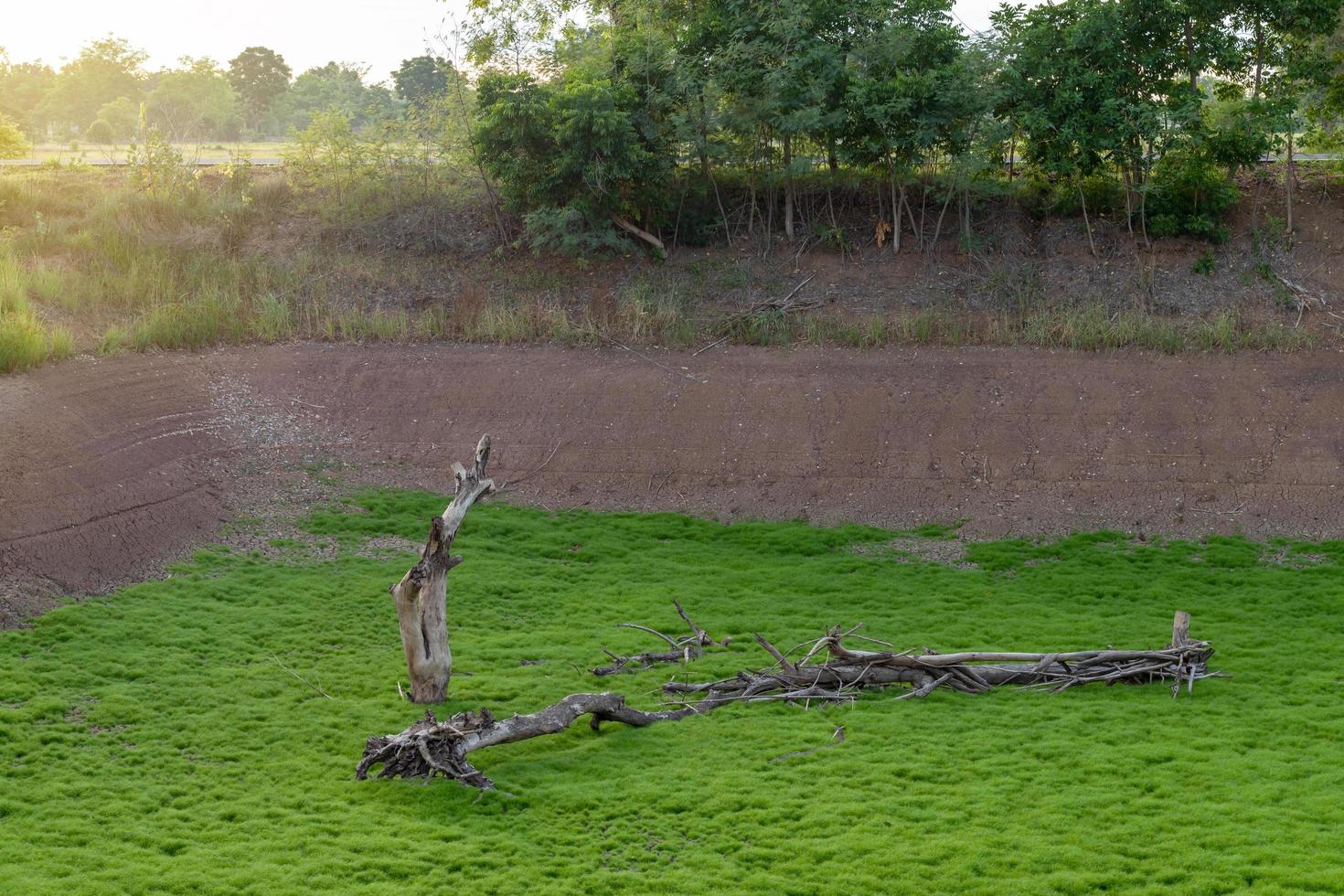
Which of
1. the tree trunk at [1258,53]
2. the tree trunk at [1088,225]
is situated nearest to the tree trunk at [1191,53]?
the tree trunk at [1258,53]

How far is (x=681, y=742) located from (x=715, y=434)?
9763 millimetres

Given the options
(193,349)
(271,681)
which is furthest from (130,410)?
(271,681)

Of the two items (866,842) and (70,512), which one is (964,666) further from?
(70,512)

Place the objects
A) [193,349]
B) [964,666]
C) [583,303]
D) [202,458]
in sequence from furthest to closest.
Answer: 1. [583,303]
2. [193,349]
3. [202,458]
4. [964,666]

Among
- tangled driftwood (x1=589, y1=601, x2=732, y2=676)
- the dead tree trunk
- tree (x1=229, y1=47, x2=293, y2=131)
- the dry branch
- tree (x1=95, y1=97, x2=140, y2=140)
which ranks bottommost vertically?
tangled driftwood (x1=589, y1=601, x2=732, y2=676)

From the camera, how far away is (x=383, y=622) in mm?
14094

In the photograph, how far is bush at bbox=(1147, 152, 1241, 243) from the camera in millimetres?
23562

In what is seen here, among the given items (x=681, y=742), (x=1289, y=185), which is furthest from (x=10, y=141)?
(x=1289, y=185)

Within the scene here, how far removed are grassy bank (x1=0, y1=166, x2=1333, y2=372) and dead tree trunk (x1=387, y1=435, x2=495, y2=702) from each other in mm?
11378

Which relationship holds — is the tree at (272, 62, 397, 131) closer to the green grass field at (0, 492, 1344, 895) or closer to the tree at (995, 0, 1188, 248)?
the tree at (995, 0, 1188, 248)

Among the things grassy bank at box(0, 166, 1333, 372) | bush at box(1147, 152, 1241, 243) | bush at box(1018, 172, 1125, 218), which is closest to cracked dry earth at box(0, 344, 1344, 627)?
grassy bank at box(0, 166, 1333, 372)

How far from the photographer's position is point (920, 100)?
23078mm

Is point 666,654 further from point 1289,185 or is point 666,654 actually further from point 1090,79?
point 1289,185

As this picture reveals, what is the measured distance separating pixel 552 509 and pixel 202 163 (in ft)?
52.8
